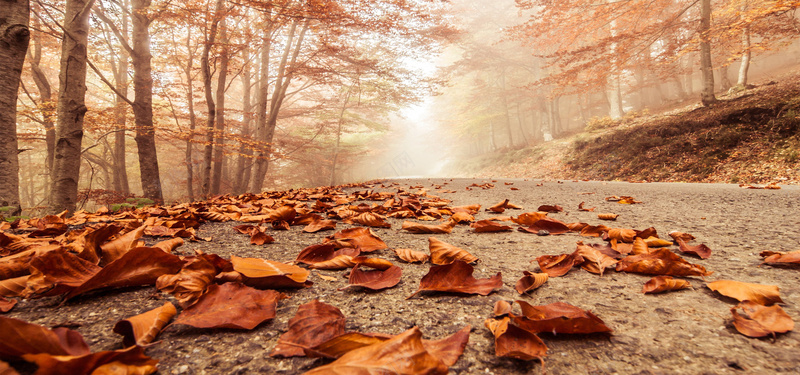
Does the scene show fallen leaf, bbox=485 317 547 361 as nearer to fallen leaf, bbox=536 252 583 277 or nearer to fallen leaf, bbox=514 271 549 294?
fallen leaf, bbox=514 271 549 294

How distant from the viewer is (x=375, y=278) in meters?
1.01

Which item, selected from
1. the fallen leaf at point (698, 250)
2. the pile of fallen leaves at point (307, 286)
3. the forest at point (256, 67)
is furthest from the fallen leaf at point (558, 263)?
the forest at point (256, 67)

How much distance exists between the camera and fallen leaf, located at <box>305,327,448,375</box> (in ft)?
1.60

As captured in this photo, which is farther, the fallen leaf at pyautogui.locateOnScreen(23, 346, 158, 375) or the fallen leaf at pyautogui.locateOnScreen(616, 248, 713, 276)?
the fallen leaf at pyautogui.locateOnScreen(616, 248, 713, 276)

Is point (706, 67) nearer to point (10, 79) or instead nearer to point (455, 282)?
point (455, 282)

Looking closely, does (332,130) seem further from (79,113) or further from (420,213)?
(420,213)

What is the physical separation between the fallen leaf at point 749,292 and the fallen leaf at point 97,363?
1.34 meters

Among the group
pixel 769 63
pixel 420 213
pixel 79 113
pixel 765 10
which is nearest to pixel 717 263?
pixel 420 213

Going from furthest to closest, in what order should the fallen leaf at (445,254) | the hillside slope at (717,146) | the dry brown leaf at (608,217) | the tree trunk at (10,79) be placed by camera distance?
the hillside slope at (717,146)
the tree trunk at (10,79)
the dry brown leaf at (608,217)
the fallen leaf at (445,254)

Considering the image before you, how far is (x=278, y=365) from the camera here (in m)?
0.58

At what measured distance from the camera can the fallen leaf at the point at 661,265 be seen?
102 centimetres

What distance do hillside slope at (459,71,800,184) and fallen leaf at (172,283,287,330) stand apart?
7478 millimetres

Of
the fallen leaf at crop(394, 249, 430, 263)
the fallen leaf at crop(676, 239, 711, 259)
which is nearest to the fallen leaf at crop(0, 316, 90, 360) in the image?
the fallen leaf at crop(394, 249, 430, 263)

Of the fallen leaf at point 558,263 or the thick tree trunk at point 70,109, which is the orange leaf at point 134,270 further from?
the thick tree trunk at point 70,109
